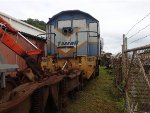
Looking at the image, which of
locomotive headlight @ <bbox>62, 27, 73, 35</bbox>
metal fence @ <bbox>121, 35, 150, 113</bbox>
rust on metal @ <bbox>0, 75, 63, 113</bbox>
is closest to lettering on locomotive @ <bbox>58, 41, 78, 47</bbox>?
locomotive headlight @ <bbox>62, 27, 73, 35</bbox>

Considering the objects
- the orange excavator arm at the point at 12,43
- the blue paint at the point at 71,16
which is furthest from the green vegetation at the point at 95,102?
the blue paint at the point at 71,16

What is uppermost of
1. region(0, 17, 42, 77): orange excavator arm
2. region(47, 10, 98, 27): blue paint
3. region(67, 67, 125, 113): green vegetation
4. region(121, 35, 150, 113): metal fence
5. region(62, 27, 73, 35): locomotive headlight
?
region(47, 10, 98, 27): blue paint

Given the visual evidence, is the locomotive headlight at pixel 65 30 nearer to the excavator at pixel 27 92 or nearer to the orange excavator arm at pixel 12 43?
the excavator at pixel 27 92

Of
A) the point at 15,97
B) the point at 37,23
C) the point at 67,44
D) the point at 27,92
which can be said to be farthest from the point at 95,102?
the point at 37,23

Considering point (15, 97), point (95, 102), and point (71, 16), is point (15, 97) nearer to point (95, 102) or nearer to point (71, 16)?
point (95, 102)

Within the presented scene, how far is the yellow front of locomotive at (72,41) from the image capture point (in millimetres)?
11758

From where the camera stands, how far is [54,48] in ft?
40.7

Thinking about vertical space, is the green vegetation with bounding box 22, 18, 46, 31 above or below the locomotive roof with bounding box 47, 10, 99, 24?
above

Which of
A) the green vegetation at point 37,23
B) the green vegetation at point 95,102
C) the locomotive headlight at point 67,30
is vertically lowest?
the green vegetation at point 95,102

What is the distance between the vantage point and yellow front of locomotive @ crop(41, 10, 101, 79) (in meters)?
11.8

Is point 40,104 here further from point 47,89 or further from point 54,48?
point 54,48

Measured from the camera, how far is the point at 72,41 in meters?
12.3

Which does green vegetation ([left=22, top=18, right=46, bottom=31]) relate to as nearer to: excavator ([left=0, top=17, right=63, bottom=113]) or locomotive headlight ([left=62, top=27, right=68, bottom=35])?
locomotive headlight ([left=62, top=27, right=68, bottom=35])

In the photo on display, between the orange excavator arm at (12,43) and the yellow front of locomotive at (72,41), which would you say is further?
the yellow front of locomotive at (72,41)
